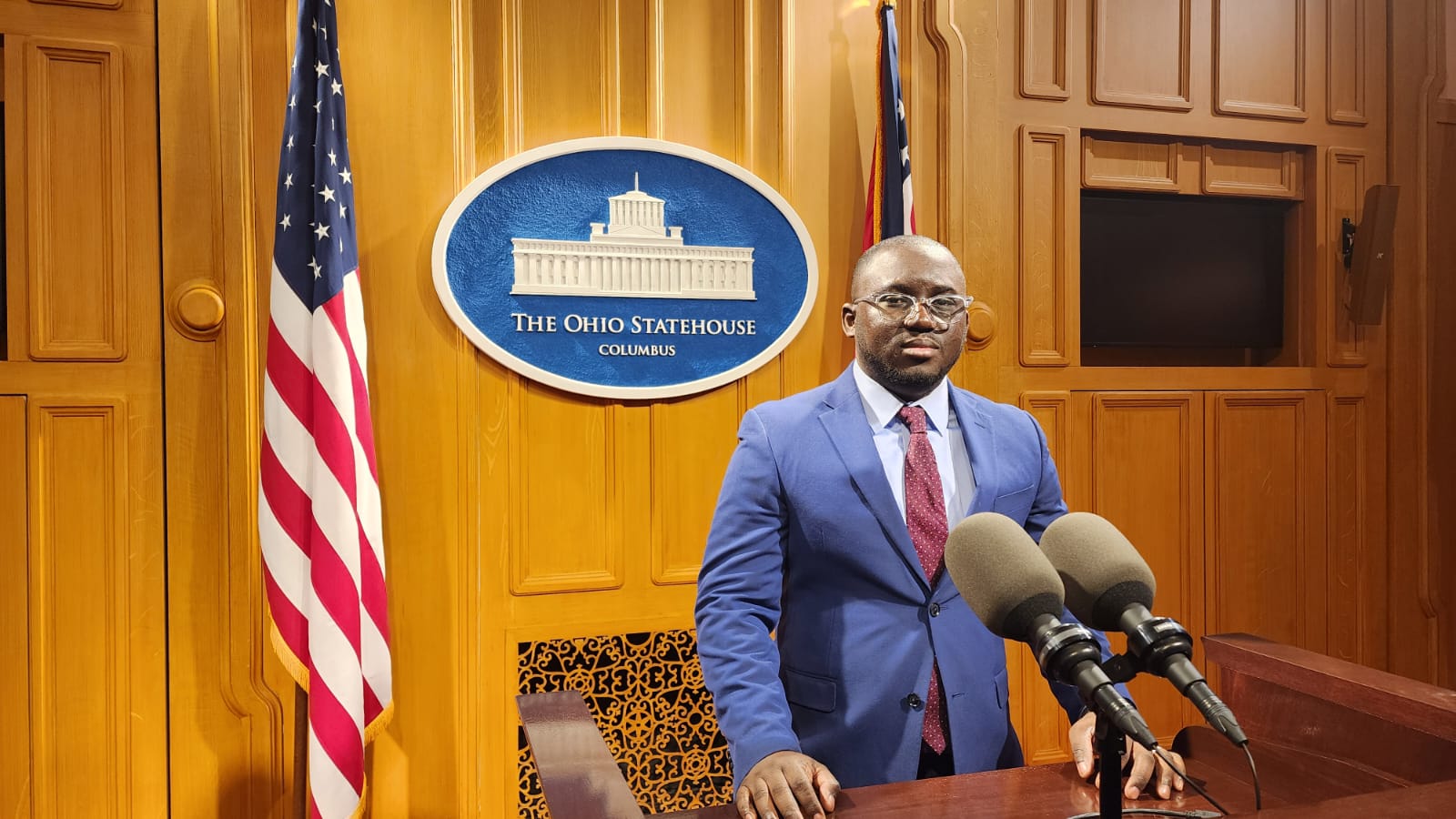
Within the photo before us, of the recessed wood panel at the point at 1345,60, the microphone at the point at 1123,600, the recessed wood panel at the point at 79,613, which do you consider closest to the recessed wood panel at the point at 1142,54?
the recessed wood panel at the point at 1345,60

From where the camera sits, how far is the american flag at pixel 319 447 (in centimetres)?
232

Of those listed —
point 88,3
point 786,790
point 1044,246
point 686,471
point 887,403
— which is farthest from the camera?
point 1044,246

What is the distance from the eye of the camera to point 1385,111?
358 cm

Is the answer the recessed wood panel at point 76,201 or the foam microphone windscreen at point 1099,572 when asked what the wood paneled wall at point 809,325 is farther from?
the foam microphone windscreen at point 1099,572

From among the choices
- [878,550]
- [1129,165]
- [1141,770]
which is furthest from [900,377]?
[1129,165]

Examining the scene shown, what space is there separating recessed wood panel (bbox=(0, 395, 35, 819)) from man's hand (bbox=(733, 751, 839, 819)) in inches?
86.2

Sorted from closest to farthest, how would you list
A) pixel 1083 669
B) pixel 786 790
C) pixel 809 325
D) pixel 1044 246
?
pixel 1083 669
pixel 786 790
pixel 809 325
pixel 1044 246

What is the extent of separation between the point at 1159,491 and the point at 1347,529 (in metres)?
0.84

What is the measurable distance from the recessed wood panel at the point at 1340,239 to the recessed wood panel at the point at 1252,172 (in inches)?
4.7

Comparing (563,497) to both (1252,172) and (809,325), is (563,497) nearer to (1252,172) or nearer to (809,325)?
(809,325)

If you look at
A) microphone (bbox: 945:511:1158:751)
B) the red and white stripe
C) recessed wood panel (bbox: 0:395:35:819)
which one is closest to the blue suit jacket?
microphone (bbox: 945:511:1158:751)

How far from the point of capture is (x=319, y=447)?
235 centimetres

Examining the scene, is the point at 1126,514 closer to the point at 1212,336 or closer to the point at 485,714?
the point at 1212,336

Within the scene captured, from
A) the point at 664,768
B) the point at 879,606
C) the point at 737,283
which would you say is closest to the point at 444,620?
the point at 664,768
